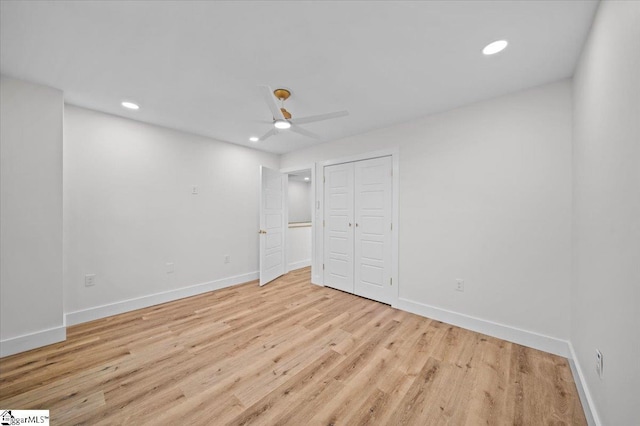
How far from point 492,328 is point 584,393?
2.76ft

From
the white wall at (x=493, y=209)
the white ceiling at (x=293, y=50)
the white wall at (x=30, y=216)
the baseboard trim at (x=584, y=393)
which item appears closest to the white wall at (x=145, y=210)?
the white wall at (x=30, y=216)

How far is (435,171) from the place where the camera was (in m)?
2.76

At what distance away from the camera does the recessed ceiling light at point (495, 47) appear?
161cm

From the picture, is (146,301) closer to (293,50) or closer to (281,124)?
(281,124)

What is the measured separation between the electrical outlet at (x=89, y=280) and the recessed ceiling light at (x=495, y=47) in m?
4.44

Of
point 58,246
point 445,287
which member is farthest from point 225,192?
point 445,287

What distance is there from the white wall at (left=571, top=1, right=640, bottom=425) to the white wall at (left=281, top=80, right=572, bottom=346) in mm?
371

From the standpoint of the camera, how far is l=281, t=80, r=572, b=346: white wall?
81.4 inches

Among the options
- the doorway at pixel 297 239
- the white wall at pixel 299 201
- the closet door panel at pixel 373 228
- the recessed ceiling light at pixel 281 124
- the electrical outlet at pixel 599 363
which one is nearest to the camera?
the electrical outlet at pixel 599 363

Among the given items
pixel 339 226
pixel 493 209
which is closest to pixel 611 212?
pixel 493 209

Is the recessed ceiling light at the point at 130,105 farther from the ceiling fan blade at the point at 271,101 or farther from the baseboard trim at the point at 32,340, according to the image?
the baseboard trim at the point at 32,340

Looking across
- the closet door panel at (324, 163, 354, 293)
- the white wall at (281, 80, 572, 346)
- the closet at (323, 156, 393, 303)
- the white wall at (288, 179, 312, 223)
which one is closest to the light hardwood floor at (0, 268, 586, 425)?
the white wall at (281, 80, 572, 346)

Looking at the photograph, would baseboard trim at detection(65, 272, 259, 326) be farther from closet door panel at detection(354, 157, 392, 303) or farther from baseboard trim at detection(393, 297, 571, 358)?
baseboard trim at detection(393, 297, 571, 358)

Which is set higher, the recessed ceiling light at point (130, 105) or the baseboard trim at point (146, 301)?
the recessed ceiling light at point (130, 105)
